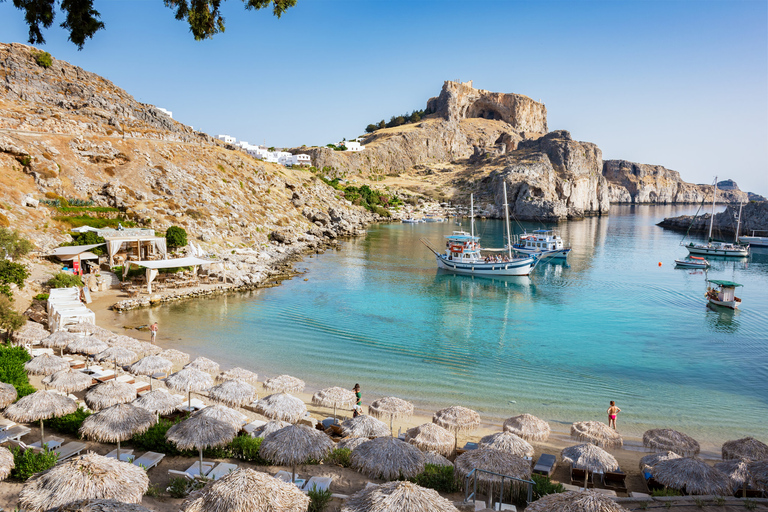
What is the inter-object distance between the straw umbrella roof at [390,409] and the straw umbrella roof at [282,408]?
8.02 feet

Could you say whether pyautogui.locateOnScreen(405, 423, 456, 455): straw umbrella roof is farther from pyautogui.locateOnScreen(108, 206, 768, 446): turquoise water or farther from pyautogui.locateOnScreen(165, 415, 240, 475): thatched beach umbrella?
pyautogui.locateOnScreen(165, 415, 240, 475): thatched beach umbrella

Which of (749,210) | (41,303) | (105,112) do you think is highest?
(105,112)

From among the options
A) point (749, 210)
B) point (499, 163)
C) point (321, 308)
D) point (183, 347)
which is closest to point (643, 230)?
point (749, 210)

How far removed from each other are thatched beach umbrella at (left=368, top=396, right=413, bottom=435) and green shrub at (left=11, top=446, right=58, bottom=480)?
8.68 metres

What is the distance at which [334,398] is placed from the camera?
1517 cm

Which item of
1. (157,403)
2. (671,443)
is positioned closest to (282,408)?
(157,403)

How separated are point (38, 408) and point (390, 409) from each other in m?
9.76

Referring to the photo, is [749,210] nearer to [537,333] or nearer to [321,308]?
[537,333]

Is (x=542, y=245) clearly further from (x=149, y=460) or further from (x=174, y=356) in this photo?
(x=149, y=460)

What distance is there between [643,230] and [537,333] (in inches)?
3423

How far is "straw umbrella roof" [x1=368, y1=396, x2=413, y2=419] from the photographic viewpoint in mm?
14625

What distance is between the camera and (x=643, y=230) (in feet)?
327

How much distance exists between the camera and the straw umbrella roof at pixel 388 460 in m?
10.0

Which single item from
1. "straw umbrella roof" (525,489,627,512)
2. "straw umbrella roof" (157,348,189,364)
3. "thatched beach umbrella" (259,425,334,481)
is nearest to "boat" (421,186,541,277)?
"straw umbrella roof" (157,348,189,364)
